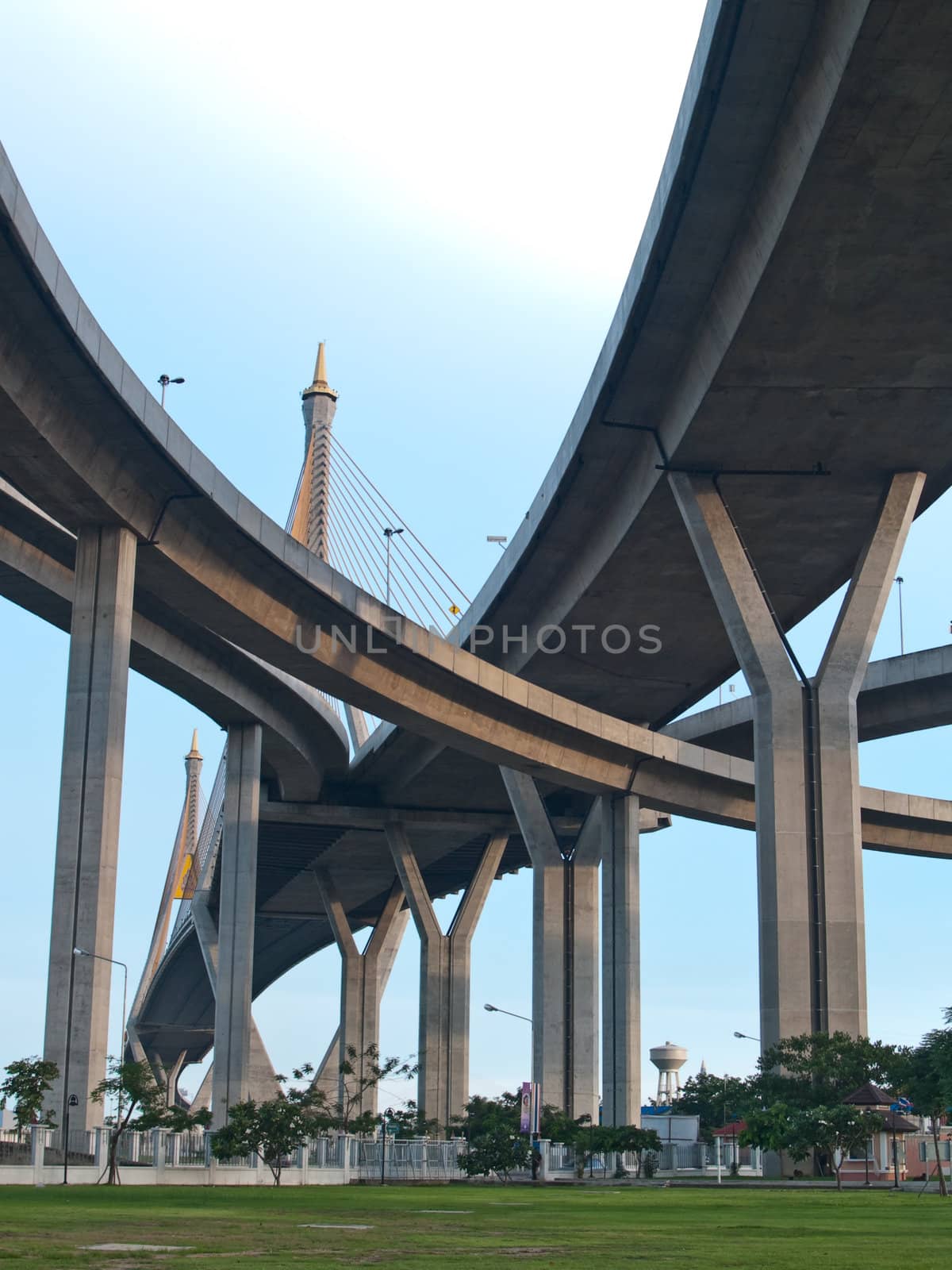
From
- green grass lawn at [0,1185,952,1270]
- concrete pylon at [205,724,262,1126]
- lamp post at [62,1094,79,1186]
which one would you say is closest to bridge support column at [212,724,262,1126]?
concrete pylon at [205,724,262,1126]

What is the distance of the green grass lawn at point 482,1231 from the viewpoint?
11398 millimetres

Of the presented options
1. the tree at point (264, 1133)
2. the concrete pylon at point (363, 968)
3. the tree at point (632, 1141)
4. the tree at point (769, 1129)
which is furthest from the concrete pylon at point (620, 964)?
the concrete pylon at point (363, 968)

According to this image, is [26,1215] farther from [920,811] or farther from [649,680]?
[920,811]

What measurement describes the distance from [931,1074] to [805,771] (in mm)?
7698

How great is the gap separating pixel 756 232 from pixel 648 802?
31554 mm

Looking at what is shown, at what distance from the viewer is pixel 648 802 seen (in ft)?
193

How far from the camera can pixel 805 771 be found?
128 feet

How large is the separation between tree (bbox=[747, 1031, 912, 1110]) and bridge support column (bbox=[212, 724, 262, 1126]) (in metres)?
20.6

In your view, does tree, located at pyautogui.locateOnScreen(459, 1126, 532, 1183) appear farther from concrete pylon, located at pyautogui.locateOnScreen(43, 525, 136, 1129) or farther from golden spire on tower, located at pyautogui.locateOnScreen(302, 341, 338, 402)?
golden spire on tower, located at pyautogui.locateOnScreen(302, 341, 338, 402)

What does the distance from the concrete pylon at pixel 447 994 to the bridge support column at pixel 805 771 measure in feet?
126

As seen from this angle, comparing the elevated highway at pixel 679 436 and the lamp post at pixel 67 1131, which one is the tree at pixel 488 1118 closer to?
the elevated highway at pixel 679 436

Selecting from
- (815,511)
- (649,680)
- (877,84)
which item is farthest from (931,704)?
(877,84)

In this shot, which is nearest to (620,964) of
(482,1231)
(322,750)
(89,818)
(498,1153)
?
(498,1153)

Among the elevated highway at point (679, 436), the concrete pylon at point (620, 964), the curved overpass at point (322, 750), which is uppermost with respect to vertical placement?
the elevated highway at point (679, 436)
